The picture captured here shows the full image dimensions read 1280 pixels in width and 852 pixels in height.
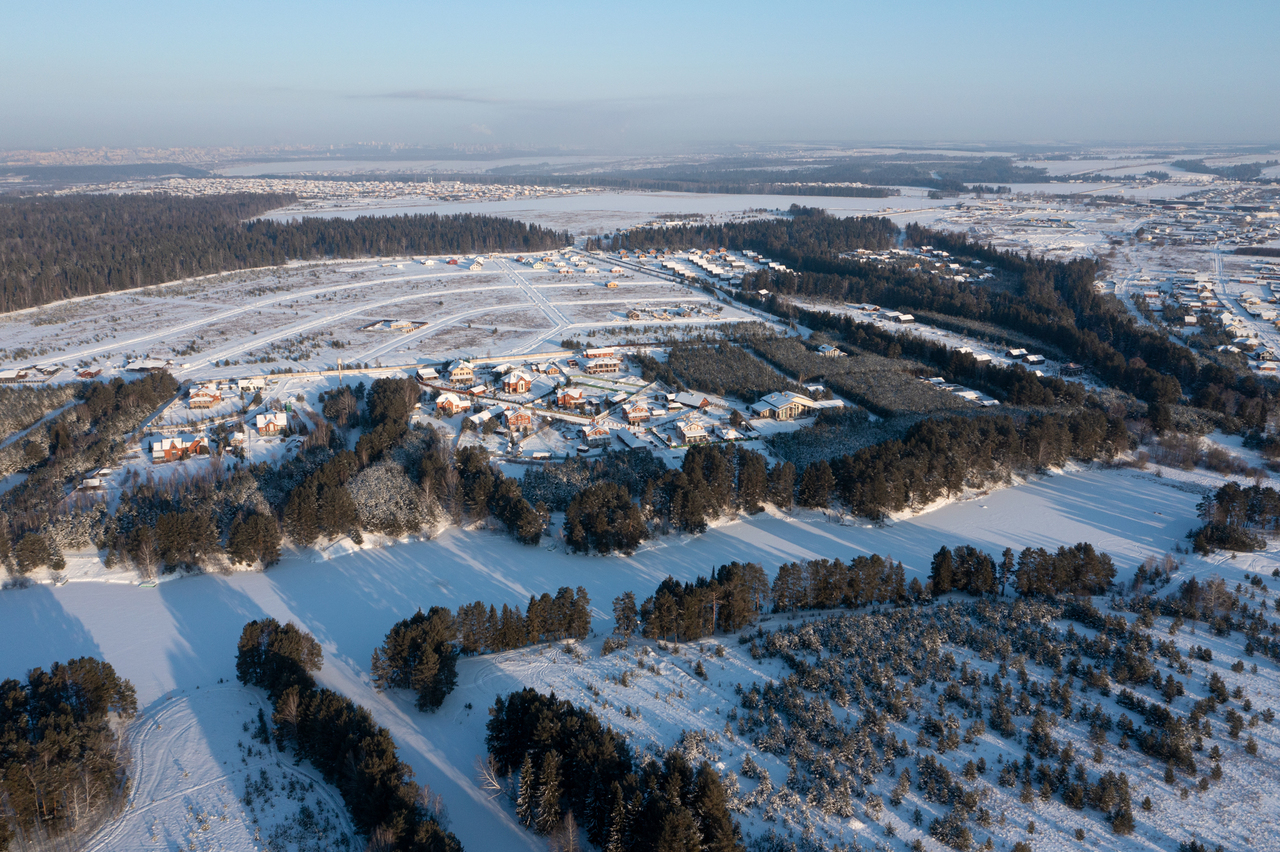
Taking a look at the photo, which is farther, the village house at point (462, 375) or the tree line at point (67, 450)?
the village house at point (462, 375)

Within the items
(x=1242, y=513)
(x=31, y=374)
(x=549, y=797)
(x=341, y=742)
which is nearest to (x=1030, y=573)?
(x=1242, y=513)

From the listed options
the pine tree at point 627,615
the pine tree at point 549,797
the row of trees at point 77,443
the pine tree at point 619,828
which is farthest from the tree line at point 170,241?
the pine tree at point 619,828

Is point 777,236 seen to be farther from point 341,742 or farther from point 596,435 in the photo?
point 341,742

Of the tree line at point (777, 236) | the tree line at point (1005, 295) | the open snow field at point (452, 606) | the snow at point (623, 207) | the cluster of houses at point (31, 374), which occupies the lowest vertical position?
the open snow field at point (452, 606)

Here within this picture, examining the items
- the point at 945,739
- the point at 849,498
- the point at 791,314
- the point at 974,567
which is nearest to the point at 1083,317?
the point at 791,314

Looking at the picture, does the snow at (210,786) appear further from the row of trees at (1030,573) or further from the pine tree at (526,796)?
the row of trees at (1030,573)
